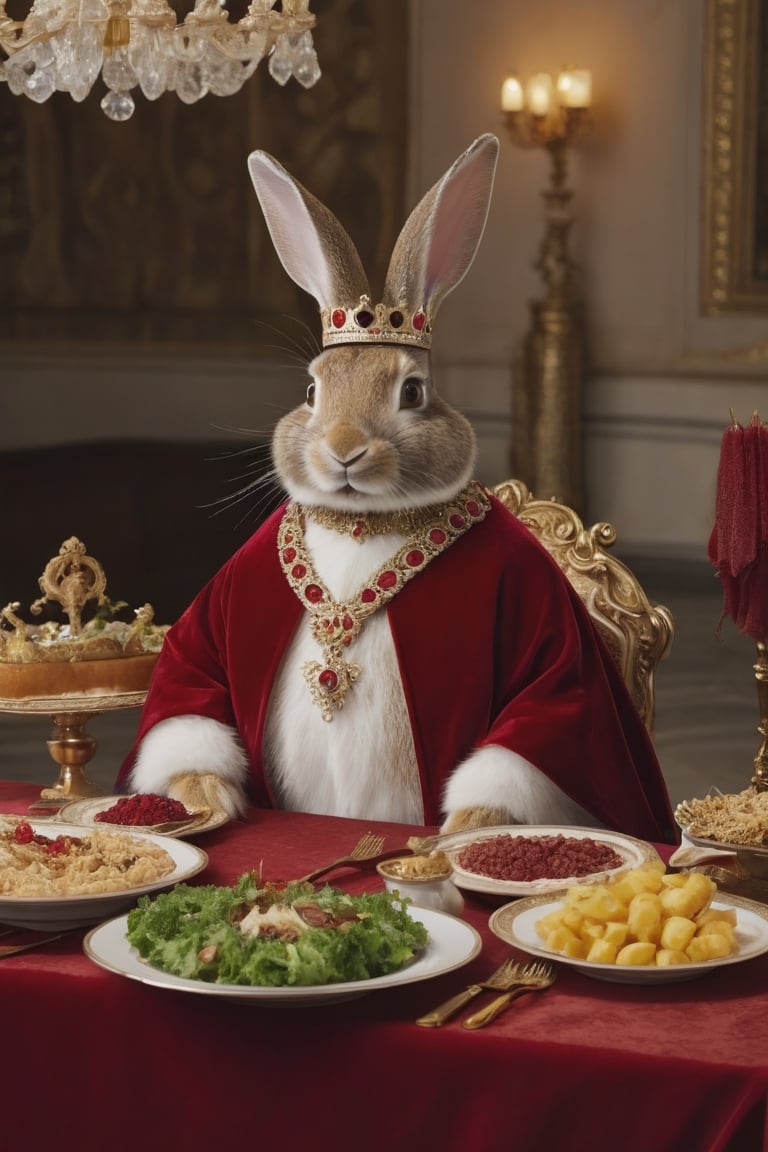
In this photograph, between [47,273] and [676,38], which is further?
[47,273]

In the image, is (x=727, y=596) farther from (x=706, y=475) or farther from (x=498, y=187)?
(x=498, y=187)

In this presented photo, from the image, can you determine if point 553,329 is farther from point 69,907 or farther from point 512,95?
point 69,907

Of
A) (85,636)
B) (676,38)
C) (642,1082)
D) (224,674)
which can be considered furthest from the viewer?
(676,38)

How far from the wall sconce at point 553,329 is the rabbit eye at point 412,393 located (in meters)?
7.00

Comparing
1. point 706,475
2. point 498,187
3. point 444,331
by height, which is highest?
point 498,187

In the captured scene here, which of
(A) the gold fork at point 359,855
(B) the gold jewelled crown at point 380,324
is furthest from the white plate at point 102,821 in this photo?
(B) the gold jewelled crown at point 380,324

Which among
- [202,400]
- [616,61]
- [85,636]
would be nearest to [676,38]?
[616,61]

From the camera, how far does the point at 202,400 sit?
10.8 metres

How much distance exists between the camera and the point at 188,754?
2.41 m

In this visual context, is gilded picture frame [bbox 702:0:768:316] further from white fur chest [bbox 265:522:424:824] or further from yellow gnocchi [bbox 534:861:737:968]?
yellow gnocchi [bbox 534:861:737:968]

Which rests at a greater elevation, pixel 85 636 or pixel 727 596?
pixel 727 596

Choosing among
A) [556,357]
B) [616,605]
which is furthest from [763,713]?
[556,357]

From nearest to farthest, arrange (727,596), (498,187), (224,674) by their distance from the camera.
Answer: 1. (727,596)
2. (224,674)
3. (498,187)

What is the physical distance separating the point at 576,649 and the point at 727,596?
0.83 feet
